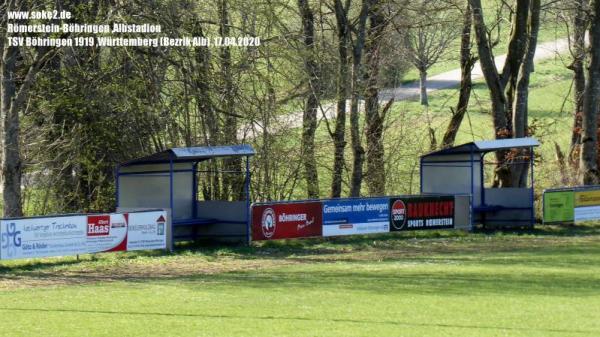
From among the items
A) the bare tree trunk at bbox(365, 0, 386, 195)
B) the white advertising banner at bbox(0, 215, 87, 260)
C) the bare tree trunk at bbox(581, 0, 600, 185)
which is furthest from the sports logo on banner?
the white advertising banner at bbox(0, 215, 87, 260)

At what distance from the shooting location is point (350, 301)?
1731 centimetres

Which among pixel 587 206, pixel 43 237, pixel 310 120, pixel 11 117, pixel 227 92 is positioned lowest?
pixel 43 237

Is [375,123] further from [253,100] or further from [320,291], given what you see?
[320,291]

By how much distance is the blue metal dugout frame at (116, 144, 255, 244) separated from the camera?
87.7ft

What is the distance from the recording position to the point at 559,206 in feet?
112

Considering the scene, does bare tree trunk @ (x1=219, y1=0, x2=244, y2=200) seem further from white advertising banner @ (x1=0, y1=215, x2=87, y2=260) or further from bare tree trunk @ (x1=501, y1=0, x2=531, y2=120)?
bare tree trunk @ (x1=501, y1=0, x2=531, y2=120)

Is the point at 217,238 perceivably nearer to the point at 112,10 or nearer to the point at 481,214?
the point at 112,10

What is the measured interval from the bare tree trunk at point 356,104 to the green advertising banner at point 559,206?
256 inches

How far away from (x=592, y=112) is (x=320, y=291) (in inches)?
906

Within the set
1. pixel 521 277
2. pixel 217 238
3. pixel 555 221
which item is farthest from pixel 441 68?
pixel 521 277

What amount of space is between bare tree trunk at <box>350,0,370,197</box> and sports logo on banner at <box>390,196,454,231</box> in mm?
4039

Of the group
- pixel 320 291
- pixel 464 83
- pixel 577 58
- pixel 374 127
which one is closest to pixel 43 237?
pixel 320 291

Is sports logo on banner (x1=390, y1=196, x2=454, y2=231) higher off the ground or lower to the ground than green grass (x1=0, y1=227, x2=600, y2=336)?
higher

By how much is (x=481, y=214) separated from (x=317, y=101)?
6.78 m
